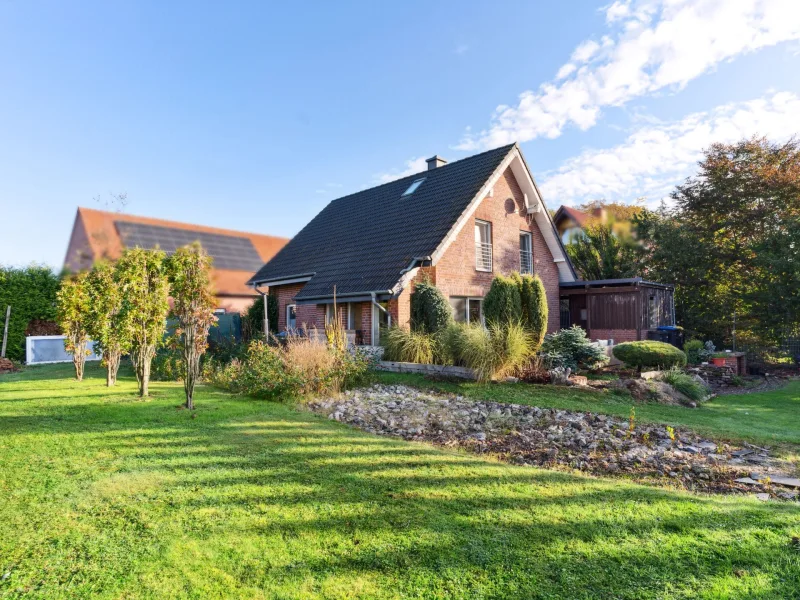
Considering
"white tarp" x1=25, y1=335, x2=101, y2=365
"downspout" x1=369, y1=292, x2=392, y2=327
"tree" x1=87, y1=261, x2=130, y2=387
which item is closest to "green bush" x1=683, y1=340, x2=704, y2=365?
"downspout" x1=369, y1=292, x2=392, y2=327

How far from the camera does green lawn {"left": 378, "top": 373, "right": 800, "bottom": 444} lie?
6727 mm

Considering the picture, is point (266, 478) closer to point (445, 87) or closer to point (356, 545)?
point (356, 545)

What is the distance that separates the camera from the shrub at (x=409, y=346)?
37.9 ft

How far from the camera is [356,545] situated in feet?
9.07

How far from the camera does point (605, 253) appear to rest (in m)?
22.0

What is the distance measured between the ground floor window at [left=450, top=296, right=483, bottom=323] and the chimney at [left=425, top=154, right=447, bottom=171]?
7.12m

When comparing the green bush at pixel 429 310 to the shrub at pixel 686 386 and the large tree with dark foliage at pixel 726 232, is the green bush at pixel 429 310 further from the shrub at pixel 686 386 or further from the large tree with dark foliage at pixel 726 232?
the large tree with dark foliage at pixel 726 232

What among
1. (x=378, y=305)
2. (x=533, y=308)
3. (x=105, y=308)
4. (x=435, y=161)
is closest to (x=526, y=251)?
(x=435, y=161)

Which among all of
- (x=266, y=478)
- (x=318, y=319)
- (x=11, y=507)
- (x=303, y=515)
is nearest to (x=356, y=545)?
(x=303, y=515)

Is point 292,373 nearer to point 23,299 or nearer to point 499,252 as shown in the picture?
point 499,252

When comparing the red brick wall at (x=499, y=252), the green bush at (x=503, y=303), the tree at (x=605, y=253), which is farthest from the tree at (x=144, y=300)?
the tree at (x=605, y=253)

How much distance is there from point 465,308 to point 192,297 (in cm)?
989

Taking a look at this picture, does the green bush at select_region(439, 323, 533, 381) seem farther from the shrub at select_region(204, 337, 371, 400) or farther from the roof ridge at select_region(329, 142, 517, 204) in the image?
the roof ridge at select_region(329, 142, 517, 204)

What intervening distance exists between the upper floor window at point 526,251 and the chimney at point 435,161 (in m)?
4.83
